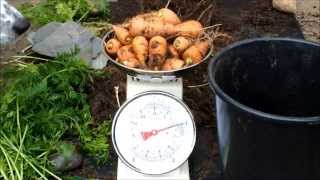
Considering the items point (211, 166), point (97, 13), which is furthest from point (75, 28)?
point (211, 166)

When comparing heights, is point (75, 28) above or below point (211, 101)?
above

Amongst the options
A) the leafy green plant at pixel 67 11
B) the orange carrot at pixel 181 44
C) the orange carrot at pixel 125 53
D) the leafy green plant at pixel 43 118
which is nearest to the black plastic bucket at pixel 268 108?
the orange carrot at pixel 181 44

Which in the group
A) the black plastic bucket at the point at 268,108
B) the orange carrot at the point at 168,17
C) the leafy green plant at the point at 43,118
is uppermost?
the orange carrot at the point at 168,17

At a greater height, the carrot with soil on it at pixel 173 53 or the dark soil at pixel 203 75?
the carrot with soil on it at pixel 173 53

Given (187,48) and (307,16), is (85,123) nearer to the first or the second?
(187,48)

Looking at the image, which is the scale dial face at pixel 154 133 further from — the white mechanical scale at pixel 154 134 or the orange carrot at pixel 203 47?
the orange carrot at pixel 203 47

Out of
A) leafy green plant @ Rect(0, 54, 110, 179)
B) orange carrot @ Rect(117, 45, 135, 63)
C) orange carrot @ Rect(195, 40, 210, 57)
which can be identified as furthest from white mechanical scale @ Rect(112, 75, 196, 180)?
leafy green plant @ Rect(0, 54, 110, 179)

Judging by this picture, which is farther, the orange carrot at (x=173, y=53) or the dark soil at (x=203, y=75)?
the dark soil at (x=203, y=75)
